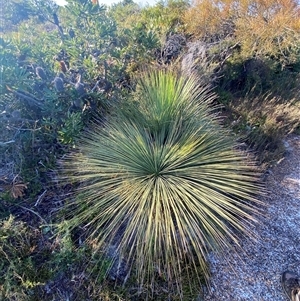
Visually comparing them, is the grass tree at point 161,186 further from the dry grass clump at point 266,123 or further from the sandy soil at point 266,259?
the dry grass clump at point 266,123

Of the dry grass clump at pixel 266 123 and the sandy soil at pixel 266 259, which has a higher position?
the dry grass clump at pixel 266 123

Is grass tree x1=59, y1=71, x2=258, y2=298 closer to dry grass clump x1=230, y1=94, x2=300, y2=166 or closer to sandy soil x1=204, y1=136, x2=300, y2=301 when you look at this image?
sandy soil x1=204, y1=136, x2=300, y2=301

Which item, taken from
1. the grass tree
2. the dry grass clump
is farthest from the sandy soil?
the dry grass clump

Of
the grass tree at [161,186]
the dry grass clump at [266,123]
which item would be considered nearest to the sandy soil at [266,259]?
the grass tree at [161,186]

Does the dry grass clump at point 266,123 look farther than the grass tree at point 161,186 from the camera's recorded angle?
Yes

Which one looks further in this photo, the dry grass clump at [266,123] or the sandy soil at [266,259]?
the dry grass clump at [266,123]

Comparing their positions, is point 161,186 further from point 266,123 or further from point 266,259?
point 266,123

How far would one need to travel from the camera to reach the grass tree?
1583mm

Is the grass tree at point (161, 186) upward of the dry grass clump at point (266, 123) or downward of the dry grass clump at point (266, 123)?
downward

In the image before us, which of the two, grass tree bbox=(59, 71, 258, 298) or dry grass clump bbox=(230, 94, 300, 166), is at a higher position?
dry grass clump bbox=(230, 94, 300, 166)

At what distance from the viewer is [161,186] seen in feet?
5.65

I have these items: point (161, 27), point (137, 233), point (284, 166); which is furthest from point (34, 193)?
point (161, 27)

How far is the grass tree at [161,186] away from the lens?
158 centimetres

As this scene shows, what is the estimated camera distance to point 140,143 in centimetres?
201
